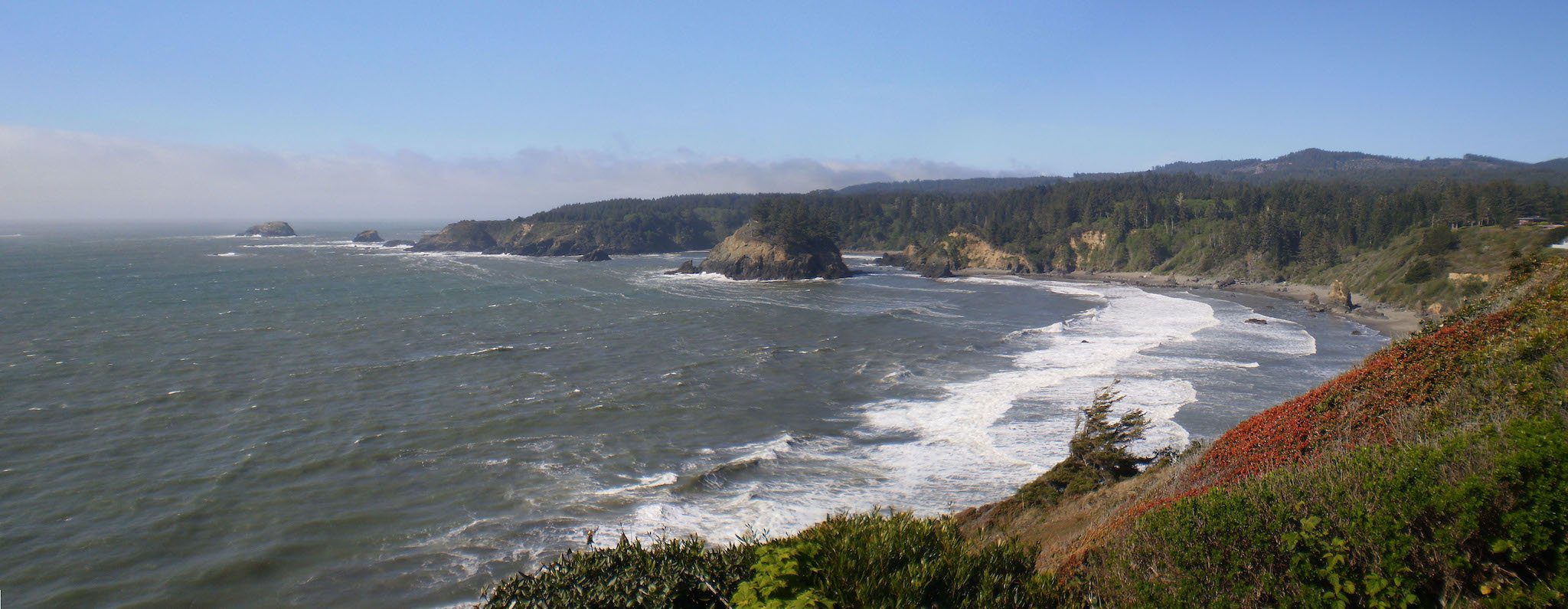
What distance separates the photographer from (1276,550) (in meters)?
6.55

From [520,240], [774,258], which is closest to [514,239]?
[520,240]

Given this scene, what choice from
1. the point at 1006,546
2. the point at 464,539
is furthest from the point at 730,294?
the point at 1006,546

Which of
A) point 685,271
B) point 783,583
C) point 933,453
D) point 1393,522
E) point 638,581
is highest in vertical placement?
point 1393,522

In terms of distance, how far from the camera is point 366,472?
20.5 m

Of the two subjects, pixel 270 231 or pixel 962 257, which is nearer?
pixel 962 257

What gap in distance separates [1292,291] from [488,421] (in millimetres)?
75430

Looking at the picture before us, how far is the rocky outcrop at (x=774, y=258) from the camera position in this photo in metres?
90.1

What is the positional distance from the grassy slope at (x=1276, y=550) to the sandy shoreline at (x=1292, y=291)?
96.0ft

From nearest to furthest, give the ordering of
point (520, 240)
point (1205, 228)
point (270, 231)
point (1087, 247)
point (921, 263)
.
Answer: point (1205, 228)
point (921, 263)
point (1087, 247)
point (520, 240)
point (270, 231)

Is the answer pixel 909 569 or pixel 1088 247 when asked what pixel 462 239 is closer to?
pixel 1088 247

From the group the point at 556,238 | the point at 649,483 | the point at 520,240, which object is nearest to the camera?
the point at 649,483

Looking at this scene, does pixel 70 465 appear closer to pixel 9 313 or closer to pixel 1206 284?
pixel 9 313

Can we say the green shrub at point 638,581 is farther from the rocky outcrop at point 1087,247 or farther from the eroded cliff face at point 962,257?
the rocky outcrop at point 1087,247

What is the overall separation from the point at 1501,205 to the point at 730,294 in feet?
244
